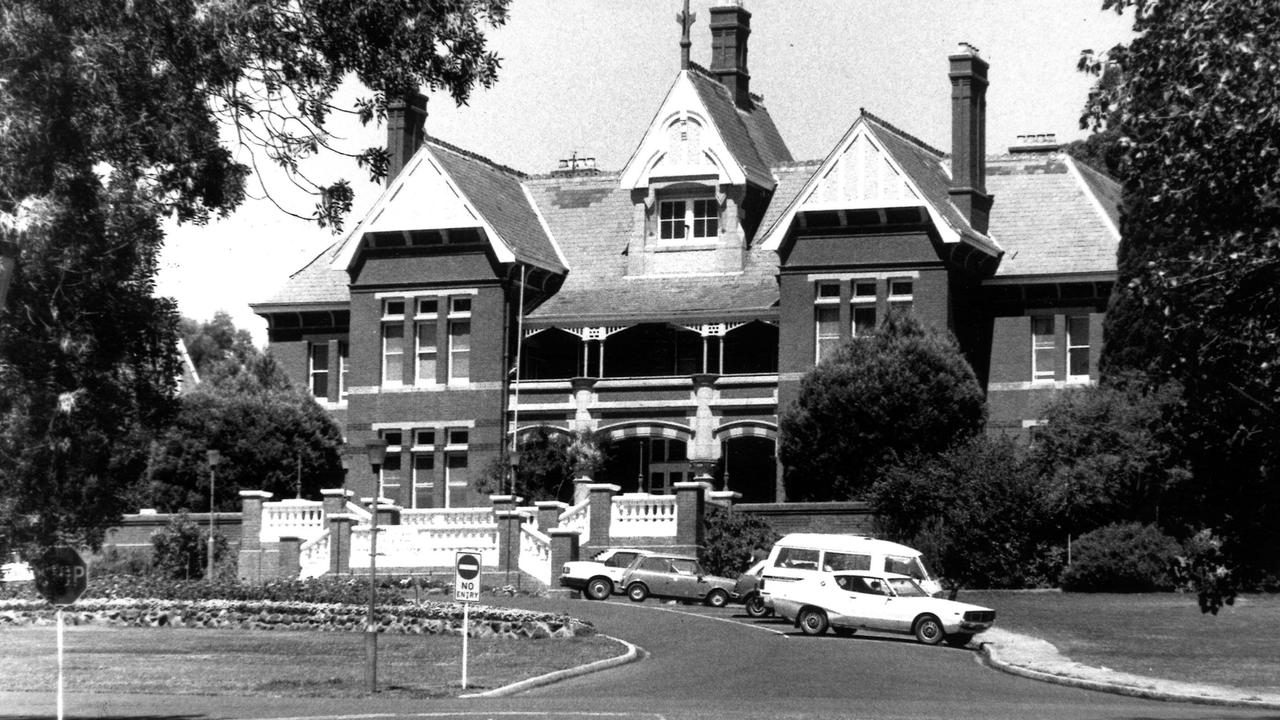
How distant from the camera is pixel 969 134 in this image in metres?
57.1

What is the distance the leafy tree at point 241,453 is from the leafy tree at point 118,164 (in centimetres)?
3301

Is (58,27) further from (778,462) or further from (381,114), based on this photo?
(778,462)

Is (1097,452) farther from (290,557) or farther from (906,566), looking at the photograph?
(290,557)

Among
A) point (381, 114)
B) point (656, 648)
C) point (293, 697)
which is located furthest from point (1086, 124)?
point (656, 648)

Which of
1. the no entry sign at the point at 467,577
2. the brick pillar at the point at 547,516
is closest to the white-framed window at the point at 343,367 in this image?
the brick pillar at the point at 547,516

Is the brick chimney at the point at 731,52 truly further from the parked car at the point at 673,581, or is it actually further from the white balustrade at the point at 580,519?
the parked car at the point at 673,581

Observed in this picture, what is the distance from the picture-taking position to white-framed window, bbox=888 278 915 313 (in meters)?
54.5

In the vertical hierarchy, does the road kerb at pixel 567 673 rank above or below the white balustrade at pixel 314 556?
below

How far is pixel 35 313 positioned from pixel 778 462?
34.5m

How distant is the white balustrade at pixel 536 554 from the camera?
46719mm

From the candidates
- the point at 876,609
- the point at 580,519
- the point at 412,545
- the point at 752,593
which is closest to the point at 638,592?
the point at 752,593

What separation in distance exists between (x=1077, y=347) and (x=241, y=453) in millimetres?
21344

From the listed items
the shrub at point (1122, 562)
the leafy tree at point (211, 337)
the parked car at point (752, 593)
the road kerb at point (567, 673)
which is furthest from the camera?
the leafy tree at point (211, 337)

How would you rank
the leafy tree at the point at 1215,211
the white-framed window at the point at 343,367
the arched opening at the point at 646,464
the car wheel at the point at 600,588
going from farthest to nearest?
1. the white-framed window at the point at 343,367
2. the arched opening at the point at 646,464
3. the car wheel at the point at 600,588
4. the leafy tree at the point at 1215,211
